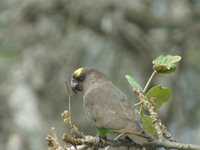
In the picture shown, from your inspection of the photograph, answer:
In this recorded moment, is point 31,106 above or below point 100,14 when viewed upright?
below

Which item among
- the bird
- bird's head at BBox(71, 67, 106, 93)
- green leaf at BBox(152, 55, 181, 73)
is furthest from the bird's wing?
green leaf at BBox(152, 55, 181, 73)

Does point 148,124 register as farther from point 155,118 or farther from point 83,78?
point 83,78

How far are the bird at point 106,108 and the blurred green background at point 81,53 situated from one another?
2.05m

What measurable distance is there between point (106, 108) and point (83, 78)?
569 millimetres

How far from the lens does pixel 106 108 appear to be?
3221mm

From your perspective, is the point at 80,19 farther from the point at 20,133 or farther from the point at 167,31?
the point at 20,133

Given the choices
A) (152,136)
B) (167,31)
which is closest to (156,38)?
(167,31)

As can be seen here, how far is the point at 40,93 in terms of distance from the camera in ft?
22.0

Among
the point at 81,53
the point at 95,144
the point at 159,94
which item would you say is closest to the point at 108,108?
the point at 159,94

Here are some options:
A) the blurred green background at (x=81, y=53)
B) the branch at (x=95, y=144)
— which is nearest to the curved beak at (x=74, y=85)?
the branch at (x=95, y=144)

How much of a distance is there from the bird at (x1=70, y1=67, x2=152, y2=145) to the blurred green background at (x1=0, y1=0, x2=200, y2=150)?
2052 mm

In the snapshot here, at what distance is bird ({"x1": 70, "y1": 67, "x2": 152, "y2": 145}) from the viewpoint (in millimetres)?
2910

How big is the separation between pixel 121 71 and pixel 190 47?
70 cm

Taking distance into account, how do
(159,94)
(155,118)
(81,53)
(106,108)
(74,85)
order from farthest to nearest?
(81,53) → (74,85) → (106,108) → (159,94) → (155,118)
